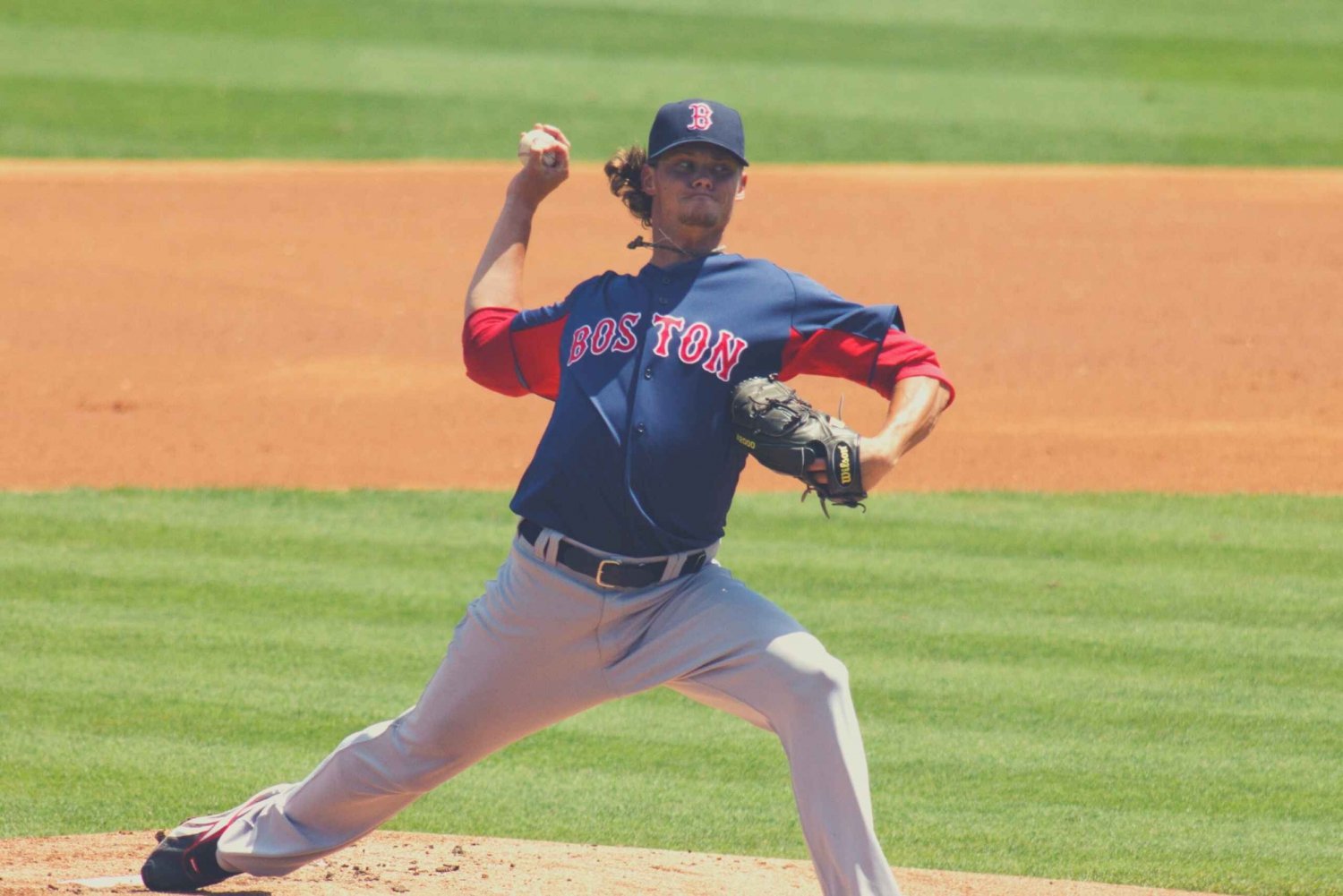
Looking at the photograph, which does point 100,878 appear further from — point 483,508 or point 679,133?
point 483,508

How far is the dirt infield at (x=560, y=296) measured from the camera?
9867 mm

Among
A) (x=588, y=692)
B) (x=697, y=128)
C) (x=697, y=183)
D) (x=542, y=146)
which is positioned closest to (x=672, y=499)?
(x=588, y=692)

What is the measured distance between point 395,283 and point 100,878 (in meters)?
9.33

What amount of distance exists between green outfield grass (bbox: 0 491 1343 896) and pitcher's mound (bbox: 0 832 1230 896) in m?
0.27

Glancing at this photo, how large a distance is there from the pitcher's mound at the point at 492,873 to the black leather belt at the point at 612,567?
3.30 ft

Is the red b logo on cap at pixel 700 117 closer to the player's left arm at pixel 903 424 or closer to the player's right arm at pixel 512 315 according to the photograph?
the player's right arm at pixel 512 315

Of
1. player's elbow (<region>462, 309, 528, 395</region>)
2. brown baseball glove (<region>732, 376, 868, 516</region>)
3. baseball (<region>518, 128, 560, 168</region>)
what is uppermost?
baseball (<region>518, 128, 560, 168</region>)

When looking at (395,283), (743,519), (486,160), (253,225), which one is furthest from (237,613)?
(486,160)

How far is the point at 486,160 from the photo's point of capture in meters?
17.7

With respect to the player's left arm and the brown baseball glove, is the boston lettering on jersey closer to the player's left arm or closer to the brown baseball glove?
the brown baseball glove

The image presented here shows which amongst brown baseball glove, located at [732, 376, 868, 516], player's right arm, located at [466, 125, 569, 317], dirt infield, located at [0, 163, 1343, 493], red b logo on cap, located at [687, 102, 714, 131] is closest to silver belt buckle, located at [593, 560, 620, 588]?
brown baseball glove, located at [732, 376, 868, 516]

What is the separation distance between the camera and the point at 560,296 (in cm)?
1291

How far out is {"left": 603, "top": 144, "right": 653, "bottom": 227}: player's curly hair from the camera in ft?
14.0

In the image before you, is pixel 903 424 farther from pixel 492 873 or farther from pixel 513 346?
pixel 492 873
